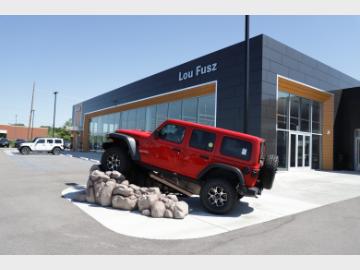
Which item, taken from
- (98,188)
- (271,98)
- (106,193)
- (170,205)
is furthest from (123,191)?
(271,98)

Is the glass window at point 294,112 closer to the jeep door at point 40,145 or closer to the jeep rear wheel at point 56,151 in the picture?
the jeep rear wheel at point 56,151

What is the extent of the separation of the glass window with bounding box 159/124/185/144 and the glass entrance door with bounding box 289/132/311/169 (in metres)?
12.4

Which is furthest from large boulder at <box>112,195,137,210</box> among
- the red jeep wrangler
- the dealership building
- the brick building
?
the brick building

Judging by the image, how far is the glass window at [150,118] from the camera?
25375 millimetres

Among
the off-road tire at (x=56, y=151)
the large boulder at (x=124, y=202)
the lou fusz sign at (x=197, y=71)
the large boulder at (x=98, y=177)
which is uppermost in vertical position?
the lou fusz sign at (x=197, y=71)

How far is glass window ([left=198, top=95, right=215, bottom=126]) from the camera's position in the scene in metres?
18.7

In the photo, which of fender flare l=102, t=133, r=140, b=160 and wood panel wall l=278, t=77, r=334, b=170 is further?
wood panel wall l=278, t=77, r=334, b=170

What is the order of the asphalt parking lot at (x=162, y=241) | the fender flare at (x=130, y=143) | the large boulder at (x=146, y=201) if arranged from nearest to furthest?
the asphalt parking lot at (x=162, y=241), the large boulder at (x=146, y=201), the fender flare at (x=130, y=143)

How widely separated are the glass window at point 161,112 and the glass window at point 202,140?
15.9 meters

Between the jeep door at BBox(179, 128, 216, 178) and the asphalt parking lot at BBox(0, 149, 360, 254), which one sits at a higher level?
the jeep door at BBox(179, 128, 216, 178)

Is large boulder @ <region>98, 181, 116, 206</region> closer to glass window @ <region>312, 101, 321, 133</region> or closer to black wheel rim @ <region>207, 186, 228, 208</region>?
black wheel rim @ <region>207, 186, 228, 208</region>

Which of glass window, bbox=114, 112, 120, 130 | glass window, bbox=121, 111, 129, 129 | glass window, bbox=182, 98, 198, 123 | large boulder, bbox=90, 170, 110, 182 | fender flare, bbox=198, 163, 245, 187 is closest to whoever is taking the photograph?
fender flare, bbox=198, 163, 245, 187

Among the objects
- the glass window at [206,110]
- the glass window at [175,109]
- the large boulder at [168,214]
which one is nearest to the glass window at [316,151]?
the glass window at [206,110]
